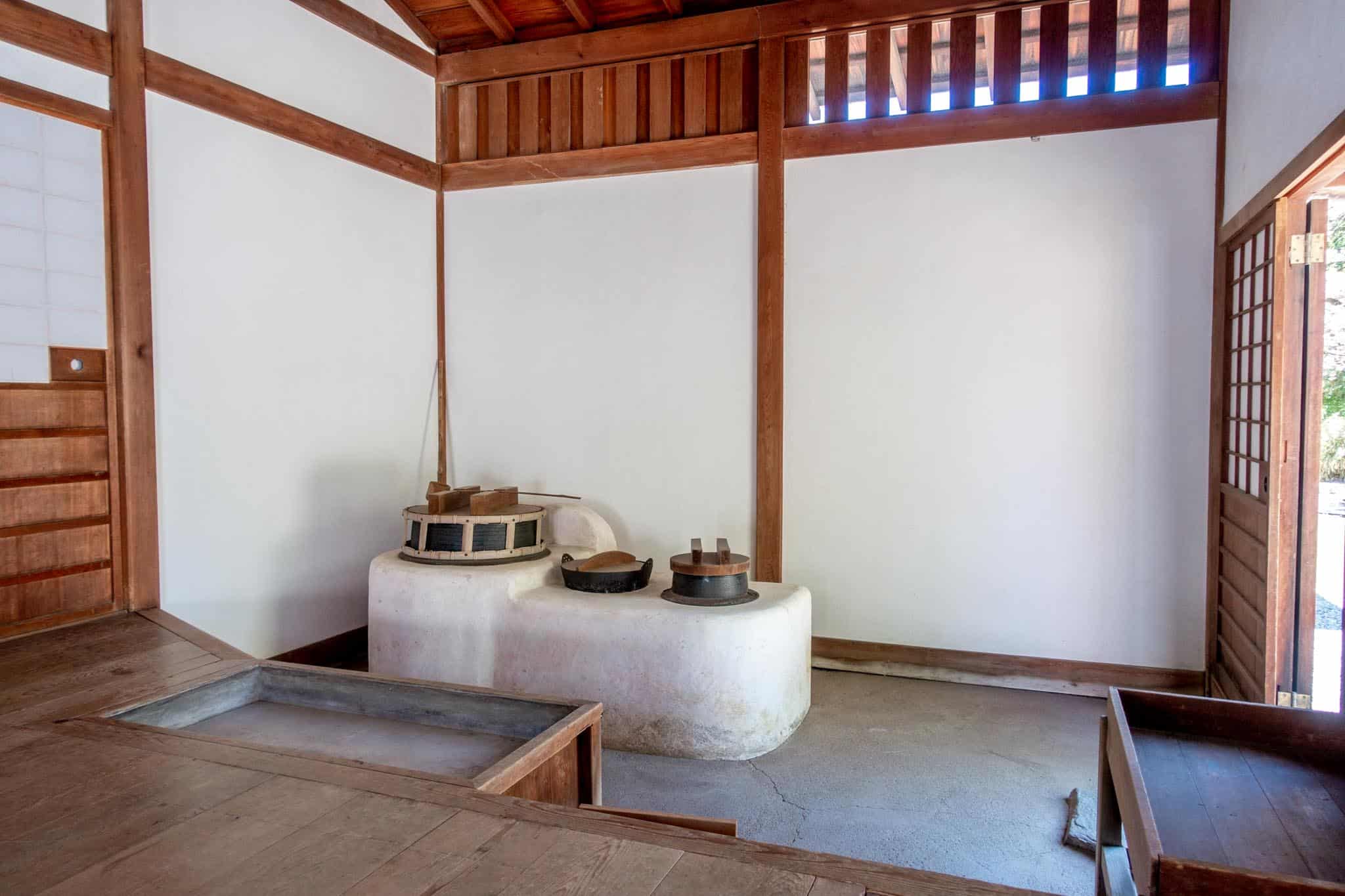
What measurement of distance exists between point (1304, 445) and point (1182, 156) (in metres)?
1.65

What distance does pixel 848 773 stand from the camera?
10.7ft

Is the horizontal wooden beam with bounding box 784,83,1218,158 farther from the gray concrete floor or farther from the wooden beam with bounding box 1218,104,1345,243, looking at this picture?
the gray concrete floor

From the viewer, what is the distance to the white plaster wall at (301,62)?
12.5 ft

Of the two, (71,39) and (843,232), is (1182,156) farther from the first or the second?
(71,39)

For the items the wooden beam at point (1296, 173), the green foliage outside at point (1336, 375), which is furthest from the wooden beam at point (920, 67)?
the green foliage outside at point (1336, 375)

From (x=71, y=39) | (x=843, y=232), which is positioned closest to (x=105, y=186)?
(x=71, y=39)

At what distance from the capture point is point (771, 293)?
4625 mm

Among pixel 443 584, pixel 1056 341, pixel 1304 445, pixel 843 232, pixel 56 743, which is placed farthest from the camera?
pixel 843 232

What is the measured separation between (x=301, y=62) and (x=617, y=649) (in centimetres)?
338

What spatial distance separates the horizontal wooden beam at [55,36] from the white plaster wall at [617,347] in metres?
2.17

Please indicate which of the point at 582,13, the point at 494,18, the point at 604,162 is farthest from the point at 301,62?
the point at 604,162

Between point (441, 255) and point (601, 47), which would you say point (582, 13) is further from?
point (441, 255)

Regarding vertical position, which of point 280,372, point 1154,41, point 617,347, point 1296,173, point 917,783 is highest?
point 1154,41

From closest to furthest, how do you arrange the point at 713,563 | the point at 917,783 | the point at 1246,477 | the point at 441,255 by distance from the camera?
the point at 917,783
the point at 1246,477
the point at 713,563
the point at 441,255
